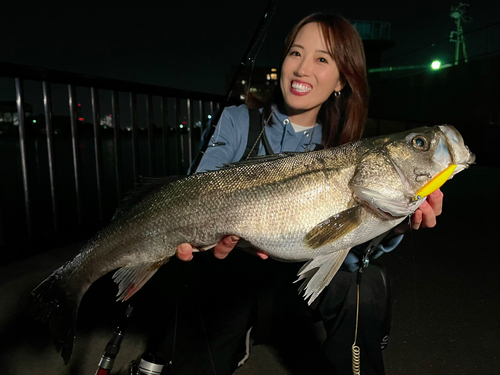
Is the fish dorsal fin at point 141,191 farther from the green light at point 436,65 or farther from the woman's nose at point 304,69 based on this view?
the green light at point 436,65

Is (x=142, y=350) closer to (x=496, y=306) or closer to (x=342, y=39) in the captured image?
(x=342, y=39)

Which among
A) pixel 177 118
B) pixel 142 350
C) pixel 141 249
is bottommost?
pixel 142 350

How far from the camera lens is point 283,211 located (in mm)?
2041

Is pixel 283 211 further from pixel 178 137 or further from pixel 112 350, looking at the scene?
pixel 178 137

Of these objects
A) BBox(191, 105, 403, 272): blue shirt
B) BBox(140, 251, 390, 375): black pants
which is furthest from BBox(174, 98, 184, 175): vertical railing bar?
BBox(140, 251, 390, 375): black pants

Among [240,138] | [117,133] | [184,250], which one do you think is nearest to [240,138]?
[240,138]

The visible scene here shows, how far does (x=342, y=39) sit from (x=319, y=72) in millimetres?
287

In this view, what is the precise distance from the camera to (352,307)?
2441 millimetres

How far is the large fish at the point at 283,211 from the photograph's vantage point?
6.50 ft

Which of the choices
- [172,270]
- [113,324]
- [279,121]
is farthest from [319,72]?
[113,324]

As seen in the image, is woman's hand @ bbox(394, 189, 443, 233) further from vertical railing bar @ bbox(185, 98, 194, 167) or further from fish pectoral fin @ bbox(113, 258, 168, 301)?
vertical railing bar @ bbox(185, 98, 194, 167)

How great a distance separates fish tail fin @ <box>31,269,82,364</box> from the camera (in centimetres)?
199

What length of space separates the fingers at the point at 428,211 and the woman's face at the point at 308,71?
117 cm

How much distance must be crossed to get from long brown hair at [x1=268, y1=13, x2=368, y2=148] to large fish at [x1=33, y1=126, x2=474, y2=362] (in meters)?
0.85
